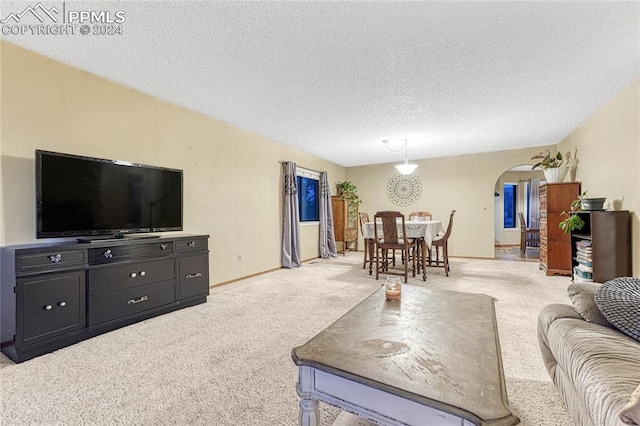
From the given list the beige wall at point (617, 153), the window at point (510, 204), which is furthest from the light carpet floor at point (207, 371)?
the window at point (510, 204)

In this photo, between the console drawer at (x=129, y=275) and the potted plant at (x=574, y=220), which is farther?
the potted plant at (x=574, y=220)

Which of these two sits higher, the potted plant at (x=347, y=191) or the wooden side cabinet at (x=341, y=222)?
the potted plant at (x=347, y=191)

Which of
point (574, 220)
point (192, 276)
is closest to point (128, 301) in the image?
point (192, 276)

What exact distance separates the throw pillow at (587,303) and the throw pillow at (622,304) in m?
0.05

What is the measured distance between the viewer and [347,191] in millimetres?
7266

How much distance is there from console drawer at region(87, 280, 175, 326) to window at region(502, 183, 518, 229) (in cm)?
932

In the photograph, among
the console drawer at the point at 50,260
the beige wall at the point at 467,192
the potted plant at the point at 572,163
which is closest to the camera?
the console drawer at the point at 50,260

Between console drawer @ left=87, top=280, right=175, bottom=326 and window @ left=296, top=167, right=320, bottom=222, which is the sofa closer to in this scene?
console drawer @ left=87, top=280, right=175, bottom=326

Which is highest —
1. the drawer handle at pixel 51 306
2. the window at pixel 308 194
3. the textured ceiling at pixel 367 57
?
the textured ceiling at pixel 367 57

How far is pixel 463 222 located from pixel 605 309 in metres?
5.48

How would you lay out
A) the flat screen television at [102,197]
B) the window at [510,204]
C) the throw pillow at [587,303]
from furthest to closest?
1. the window at [510,204]
2. the flat screen television at [102,197]
3. the throw pillow at [587,303]

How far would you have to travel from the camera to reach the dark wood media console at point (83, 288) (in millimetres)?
1900

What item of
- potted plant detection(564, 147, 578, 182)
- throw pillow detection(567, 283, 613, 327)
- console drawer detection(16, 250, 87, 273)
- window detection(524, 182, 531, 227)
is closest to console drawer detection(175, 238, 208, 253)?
console drawer detection(16, 250, 87, 273)

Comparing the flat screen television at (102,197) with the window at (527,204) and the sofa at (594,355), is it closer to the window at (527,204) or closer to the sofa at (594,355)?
the sofa at (594,355)
